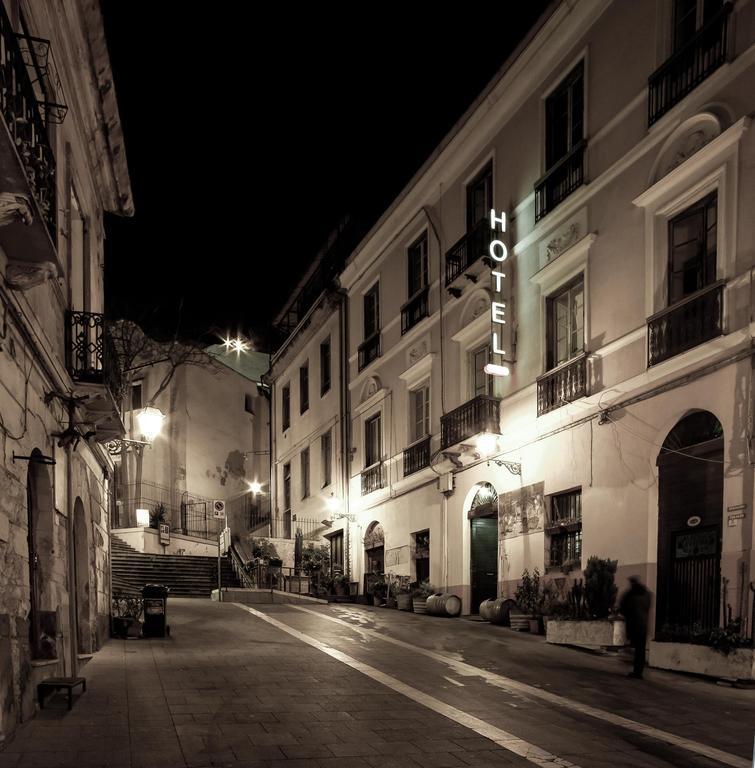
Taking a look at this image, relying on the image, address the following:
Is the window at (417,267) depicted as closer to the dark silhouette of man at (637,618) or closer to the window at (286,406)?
the dark silhouette of man at (637,618)

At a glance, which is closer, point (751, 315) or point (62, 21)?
point (62, 21)

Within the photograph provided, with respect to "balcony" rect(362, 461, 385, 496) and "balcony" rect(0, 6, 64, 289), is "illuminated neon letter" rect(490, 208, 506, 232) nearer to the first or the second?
"balcony" rect(362, 461, 385, 496)

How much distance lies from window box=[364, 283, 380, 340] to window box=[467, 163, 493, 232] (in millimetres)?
5940

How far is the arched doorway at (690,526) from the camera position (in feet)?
39.2

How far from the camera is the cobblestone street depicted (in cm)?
708

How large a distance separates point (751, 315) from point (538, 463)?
234 inches

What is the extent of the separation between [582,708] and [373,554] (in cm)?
1586

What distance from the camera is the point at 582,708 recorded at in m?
9.09

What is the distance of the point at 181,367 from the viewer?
3522 centimetres

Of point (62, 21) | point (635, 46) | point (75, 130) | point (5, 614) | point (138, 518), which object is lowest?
point (138, 518)

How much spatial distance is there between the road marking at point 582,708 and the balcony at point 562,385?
528 cm

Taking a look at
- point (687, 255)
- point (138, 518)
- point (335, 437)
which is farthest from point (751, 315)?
point (138, 518)

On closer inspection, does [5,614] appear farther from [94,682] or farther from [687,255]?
[687,255]

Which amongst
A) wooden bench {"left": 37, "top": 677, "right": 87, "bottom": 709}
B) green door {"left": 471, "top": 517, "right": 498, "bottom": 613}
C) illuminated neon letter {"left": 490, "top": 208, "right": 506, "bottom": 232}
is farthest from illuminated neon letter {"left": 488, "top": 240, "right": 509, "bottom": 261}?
wooden bench {"left": 37, "top": 677, "right": 87, "bottom": 709}
